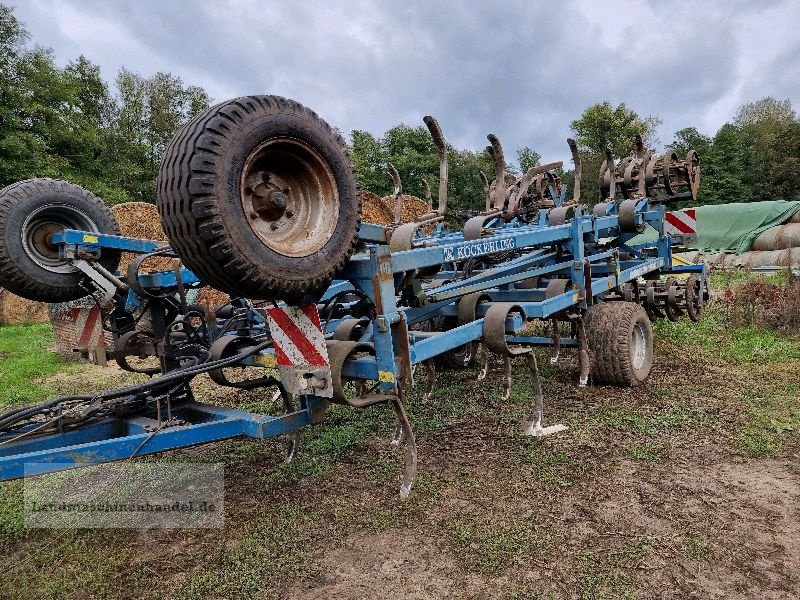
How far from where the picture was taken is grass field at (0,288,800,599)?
8.93 feet

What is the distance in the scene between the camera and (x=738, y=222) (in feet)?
67.9

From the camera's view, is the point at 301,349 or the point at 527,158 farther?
the point at 527,158

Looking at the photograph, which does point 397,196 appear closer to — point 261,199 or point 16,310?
point 261,199

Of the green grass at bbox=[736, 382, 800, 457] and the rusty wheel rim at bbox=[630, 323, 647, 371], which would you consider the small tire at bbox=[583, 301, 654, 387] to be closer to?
the rusty wheel rim at bbox=[630, 323, 647, 371]

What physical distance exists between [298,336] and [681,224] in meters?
6.02

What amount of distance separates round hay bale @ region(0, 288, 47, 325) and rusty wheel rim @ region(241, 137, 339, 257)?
13447 millimetres

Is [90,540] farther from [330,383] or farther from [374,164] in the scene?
[374,164]

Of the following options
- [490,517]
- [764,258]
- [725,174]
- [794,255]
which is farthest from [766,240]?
[490,517]

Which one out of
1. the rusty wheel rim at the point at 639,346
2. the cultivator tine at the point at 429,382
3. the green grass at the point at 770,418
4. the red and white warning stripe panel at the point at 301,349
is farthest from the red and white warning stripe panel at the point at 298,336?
the rusty wheel rim at the point at 639,346

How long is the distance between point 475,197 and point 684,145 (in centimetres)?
2007

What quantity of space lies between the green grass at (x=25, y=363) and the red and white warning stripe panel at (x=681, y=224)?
24.6 ft

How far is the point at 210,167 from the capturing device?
8.23ft

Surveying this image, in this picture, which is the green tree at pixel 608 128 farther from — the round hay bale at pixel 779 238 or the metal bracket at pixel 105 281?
the metal bracket at pixel 105 281

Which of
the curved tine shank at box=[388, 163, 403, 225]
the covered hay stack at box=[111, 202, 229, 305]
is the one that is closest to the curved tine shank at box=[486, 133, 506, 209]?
the curved tine shank at box=[388, 163, 403, 225]
